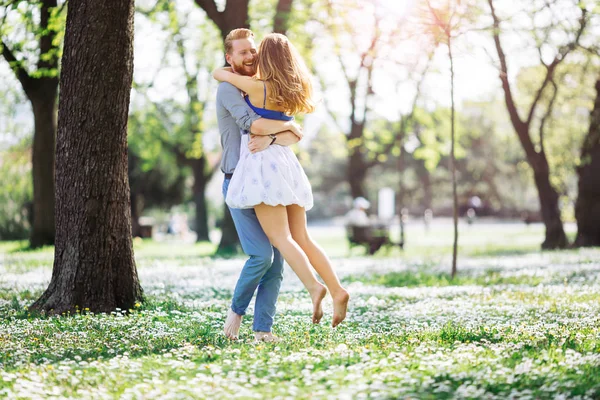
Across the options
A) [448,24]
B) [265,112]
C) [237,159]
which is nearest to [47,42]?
[448,24]

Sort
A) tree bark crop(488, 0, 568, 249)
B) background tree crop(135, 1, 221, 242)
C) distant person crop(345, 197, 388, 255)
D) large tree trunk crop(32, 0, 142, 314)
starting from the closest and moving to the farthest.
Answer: large tree trunk crop(32, 0, 142, 314)
tree bark crop(488, 0, 568, 249)
distant person crop(345, 197, 388, 255)
background tree crop(135, 1, 221, 242)

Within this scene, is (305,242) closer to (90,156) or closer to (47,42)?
(90,156)

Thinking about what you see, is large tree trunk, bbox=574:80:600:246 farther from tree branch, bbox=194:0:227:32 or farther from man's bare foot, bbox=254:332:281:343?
man's bare foot, bbox=254:332:281:343

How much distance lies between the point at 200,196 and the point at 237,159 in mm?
29088

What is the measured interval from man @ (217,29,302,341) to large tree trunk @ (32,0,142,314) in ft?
6.92

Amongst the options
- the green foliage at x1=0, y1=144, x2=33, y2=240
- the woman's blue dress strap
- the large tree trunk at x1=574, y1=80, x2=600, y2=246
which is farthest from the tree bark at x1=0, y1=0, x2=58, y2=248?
the large tree trunk at x1=574, y1=80, x2=600, y2=246

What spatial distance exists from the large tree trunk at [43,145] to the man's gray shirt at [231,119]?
14669 mm

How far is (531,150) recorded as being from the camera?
2306cm

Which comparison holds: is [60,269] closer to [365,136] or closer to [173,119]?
[365,136]

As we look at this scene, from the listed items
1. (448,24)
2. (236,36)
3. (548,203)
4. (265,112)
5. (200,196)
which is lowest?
(548,203)

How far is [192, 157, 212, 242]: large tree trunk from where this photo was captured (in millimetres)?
34906

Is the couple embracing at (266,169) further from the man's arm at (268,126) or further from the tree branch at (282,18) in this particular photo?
the tree branch at (282,18)

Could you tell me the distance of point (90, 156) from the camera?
774cm

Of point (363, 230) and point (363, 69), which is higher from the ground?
point (363, 69)
